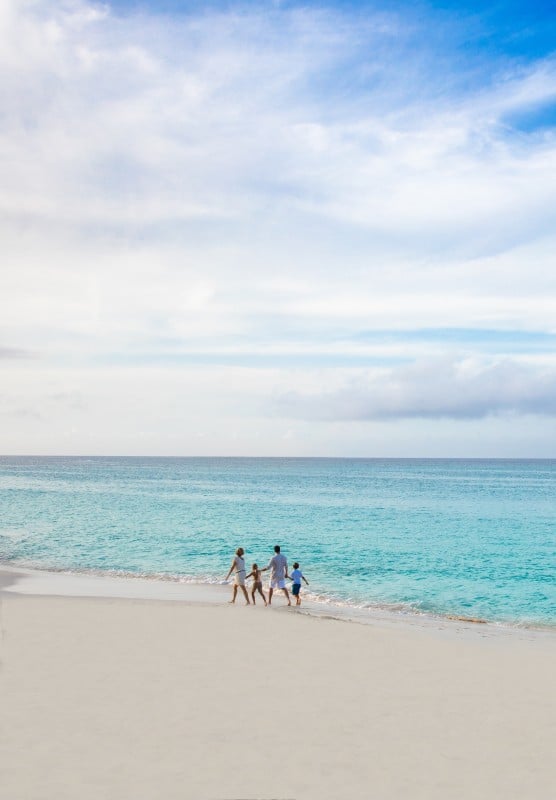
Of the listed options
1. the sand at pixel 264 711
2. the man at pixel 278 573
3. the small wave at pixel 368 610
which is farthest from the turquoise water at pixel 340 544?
the sand at pixel 264 711

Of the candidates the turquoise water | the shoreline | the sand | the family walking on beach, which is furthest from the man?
the sand

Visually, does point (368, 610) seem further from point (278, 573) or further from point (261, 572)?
point (261, 572)

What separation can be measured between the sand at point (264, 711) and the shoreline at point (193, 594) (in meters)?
2.43

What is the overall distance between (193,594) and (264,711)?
562 inches

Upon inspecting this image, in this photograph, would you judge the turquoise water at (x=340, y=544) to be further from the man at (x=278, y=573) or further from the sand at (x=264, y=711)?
the sand at (x=264, y=711)

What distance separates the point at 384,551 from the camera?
3788 centimetres

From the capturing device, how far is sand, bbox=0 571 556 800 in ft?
28.1

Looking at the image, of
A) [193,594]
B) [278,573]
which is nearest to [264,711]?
[278,573]

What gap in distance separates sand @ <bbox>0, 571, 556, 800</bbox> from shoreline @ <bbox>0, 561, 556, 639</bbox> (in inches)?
95.8

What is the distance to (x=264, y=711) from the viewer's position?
10.9 m

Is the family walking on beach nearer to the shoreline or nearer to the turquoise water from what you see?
the shoreline

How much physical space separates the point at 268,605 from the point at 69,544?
865 inches

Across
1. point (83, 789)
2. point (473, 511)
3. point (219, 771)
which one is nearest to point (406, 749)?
point (219, 771)

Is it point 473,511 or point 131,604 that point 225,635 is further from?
point 473,511
